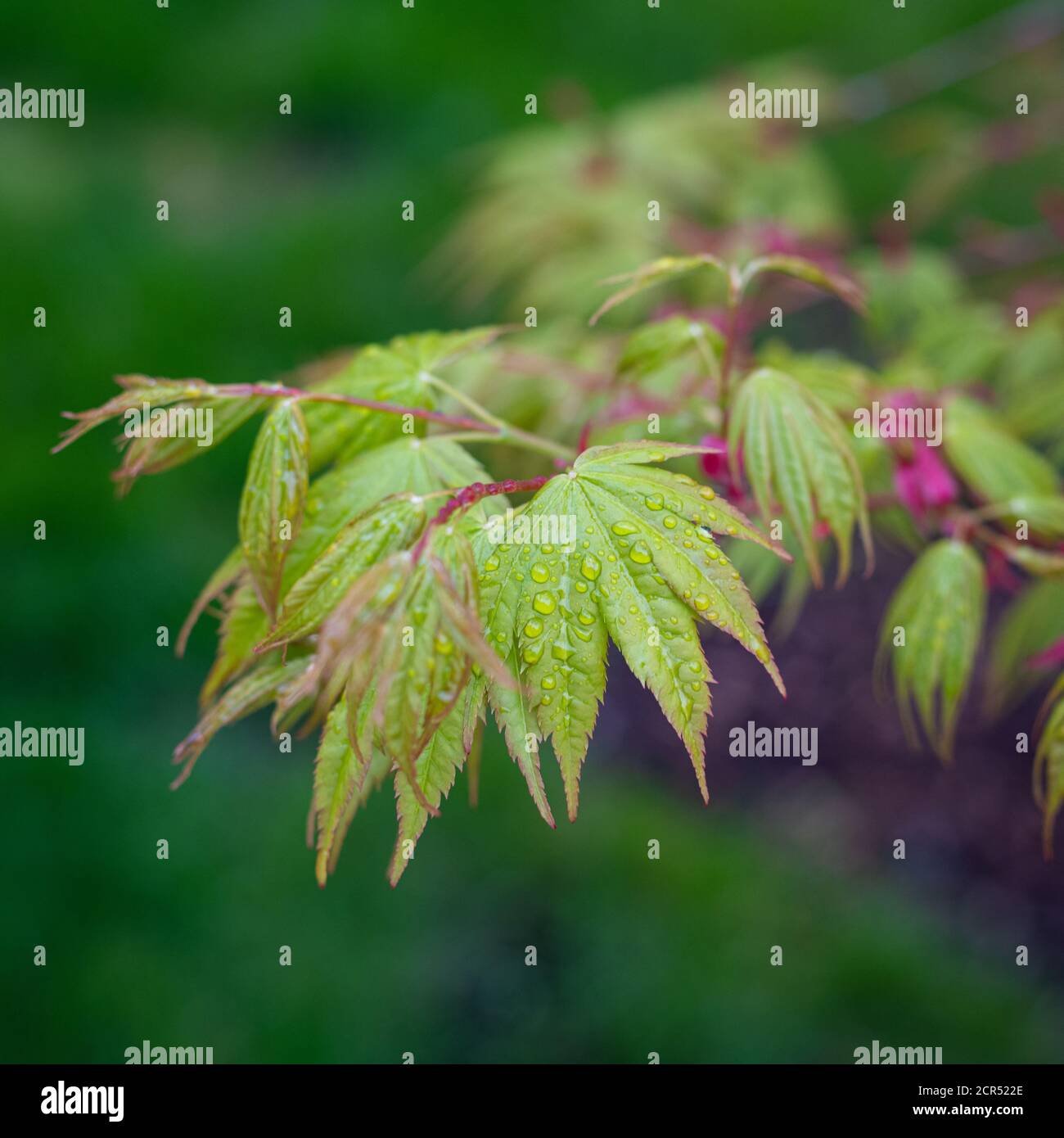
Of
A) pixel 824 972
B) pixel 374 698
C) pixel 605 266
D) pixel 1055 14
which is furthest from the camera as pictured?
pixel 1055 14

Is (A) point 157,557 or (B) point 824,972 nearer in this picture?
(B) point 824,972

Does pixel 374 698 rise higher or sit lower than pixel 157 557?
lower

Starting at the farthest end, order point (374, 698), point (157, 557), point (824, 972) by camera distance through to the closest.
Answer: point (157, 557)
point (824, 972)
point (374, 698)

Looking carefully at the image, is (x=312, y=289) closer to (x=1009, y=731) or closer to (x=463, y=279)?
(x=463, y=279)

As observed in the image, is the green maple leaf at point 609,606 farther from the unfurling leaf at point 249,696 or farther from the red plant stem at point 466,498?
the unfurling leaf at point 249,696

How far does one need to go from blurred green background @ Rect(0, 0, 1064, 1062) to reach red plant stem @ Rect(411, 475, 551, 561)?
215 centimetres

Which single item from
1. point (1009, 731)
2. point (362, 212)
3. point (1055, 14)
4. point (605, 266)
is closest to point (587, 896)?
point (1009, 731)

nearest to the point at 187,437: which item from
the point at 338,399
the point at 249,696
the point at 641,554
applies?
the point at 338,399

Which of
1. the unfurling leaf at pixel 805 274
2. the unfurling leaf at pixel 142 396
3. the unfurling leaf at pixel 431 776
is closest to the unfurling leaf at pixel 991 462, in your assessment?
the unfurling leaf at pixel 805 274

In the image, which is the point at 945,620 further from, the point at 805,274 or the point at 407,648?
the point at 407,648

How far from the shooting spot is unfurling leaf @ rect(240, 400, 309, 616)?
1188 millimetres

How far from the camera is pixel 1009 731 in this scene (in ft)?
11.6

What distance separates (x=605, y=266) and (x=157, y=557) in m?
2.15

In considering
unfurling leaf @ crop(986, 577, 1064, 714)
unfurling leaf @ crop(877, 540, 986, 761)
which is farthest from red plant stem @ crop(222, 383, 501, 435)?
unfurling leaf @ crop(986, 577, 1064, 714)
